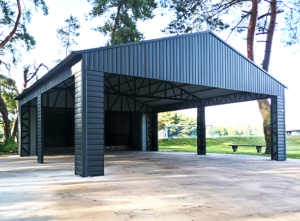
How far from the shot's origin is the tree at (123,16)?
72.8 ft

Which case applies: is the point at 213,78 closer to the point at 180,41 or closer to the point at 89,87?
the point at 180,41

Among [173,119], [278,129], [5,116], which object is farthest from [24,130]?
[173,119]

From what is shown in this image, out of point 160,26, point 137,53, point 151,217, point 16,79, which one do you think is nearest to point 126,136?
point 160,26

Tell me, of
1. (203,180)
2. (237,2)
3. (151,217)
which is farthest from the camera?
(237,2)

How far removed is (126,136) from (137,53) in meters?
13.9

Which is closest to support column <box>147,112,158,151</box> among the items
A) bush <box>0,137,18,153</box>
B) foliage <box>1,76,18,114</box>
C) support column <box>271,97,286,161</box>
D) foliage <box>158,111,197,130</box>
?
bush <box>0,137,18,153</box>

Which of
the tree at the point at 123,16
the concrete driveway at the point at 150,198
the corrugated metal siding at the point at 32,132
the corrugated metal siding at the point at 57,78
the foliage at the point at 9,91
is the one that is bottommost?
the concrete driveway at the point at 150,198

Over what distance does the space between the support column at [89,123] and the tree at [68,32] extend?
2467 cm

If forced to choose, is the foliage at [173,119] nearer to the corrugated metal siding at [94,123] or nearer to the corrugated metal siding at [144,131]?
the corrugated metal siding at [144,131]

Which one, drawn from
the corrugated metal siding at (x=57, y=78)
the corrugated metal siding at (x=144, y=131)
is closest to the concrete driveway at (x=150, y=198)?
the corrugated metal siding at (x=57, y=78)

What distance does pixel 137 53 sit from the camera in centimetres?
905

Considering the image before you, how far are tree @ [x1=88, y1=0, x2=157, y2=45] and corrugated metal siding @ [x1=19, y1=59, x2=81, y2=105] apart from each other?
9.95 meters

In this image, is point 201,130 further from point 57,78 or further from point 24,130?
point 24,130

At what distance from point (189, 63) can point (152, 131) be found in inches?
460
